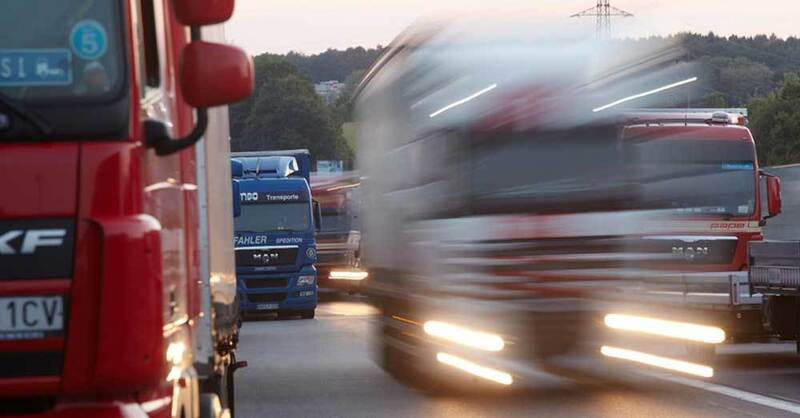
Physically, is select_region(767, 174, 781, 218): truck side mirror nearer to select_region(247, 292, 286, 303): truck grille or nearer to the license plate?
select_region(247, 292, 286, 303): truck grille

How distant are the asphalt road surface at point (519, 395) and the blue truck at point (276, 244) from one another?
10816 mm

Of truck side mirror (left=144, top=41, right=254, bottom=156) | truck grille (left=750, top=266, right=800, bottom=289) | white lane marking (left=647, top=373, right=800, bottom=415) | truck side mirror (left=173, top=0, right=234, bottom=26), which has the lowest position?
white lane marking (left=647, top=373, right=800, bottom=415)

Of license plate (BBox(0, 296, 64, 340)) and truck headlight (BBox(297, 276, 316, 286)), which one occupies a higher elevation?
license plate (BBox(0, 296, 64, 340))

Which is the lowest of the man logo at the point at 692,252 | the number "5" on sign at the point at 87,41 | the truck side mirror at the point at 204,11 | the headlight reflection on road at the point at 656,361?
the headlight reflection on road at the point at 656,361

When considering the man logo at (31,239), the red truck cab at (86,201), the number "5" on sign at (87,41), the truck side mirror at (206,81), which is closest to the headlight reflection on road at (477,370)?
the red truck cab at (86,201)

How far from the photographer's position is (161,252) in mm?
6008

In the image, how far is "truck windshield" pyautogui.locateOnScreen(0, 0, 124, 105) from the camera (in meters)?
5.87

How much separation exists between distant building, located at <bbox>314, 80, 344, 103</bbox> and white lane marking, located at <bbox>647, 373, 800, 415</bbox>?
130475 millimetres

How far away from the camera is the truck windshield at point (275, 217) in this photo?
109ft

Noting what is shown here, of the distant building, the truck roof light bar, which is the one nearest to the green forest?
the distant building

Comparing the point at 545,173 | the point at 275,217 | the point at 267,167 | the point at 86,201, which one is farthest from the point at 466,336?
the point at 267,167

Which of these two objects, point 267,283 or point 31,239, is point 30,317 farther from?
point 267,283

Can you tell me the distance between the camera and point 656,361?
13930 mm

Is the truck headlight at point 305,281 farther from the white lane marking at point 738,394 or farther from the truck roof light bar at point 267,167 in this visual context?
the white lane marking at point 738,394
